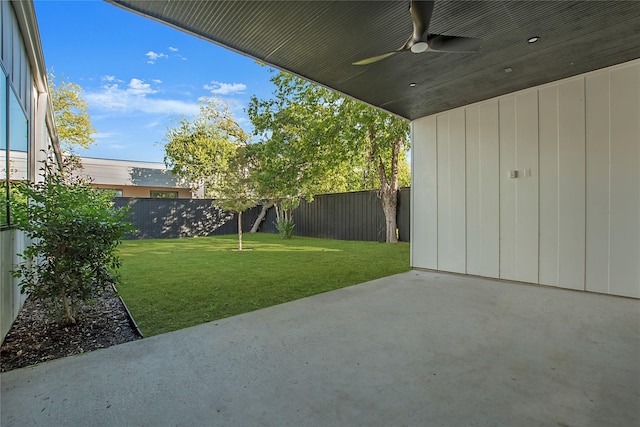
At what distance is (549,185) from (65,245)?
5279 millimetres

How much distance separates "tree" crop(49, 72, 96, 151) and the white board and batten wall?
48.4 feet

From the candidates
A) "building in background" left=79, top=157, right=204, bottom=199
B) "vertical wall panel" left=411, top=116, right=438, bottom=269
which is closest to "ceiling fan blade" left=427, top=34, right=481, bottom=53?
"vertical wall panel" left=411, top=116, right=438, bottom=269

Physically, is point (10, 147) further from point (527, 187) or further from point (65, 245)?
point (527, 187)

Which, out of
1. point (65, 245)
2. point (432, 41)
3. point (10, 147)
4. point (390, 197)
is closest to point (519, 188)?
point (432, 41)

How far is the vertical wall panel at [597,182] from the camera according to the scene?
142 inches

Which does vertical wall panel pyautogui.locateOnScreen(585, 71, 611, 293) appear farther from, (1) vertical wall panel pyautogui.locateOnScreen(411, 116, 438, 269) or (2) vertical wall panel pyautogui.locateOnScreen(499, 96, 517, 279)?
(1) vertical wall panel pyautogui.locateOnScreen(411, 116, 438, 269)

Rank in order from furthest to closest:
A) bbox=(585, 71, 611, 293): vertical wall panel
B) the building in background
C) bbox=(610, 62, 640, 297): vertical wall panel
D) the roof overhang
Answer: the building in background
bbox=(585, 71, 611, 293): vertical wall panel
bbox=(610, 62, 640, 297): vertical wall panel
the roof overhang

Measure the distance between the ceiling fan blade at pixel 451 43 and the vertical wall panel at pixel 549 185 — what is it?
2.02 m

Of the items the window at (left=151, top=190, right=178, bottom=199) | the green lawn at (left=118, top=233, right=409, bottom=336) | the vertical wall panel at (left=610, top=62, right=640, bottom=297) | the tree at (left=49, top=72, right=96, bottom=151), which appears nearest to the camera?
the green lawn at (left=118, top=233, right=409, bottom=336)

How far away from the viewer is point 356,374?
190 cm

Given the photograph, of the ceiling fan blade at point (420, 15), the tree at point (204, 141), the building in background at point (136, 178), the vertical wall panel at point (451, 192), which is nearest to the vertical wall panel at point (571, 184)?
the vertical wall panel at point (451, 192)

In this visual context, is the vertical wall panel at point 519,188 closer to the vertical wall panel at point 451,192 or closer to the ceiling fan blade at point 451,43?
the vertical wall panel at point 451,192

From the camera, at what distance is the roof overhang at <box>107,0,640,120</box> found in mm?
2545

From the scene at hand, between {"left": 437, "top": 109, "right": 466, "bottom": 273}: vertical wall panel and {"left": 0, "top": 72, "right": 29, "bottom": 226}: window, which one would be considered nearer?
{"left": 0, "top": 72, "right": 29, "bottom": 226}: window
